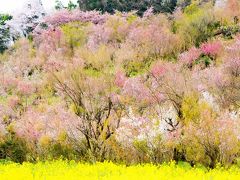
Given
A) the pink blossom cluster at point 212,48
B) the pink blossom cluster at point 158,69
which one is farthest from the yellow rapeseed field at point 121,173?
the pink blossom cluster at point 212,48

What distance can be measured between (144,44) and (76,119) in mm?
27476

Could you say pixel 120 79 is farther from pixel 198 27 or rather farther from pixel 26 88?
pixel 198 27

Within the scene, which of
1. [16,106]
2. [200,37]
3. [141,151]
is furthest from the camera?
[200,37]

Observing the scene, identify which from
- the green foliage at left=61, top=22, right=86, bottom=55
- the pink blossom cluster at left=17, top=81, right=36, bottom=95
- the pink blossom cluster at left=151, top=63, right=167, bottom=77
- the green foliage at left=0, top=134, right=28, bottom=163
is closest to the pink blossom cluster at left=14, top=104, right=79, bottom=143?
the green foliage at left=0, top=134, right=28, bottom=163

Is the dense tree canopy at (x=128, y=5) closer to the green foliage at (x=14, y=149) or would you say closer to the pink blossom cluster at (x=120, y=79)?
the pink blossom cluster at (x=120, y=79)

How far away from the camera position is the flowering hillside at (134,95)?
100 feet

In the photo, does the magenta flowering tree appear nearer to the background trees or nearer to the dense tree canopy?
the dense tree canopy

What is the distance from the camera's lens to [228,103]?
1372 inches

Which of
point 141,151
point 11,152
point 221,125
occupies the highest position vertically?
point 221,125

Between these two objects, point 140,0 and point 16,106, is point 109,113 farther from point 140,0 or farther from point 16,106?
point 140,0

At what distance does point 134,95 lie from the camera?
41.3 m

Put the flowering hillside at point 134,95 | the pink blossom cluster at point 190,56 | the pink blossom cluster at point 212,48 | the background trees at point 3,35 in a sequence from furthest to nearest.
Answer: the background trees at point 3,35 < the pink blossom cluster at point 212,48 < the pink blossom cluster at point 190,56 < the flowering hillside at point 134,95

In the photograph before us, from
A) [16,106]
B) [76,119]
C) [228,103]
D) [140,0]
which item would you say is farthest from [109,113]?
[140,0]

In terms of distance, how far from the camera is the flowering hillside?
30.5 m
